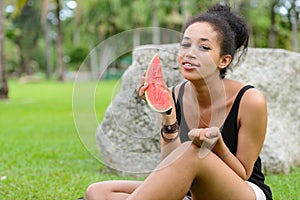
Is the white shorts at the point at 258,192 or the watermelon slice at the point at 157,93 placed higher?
the watermelon slice at the point at 157,93

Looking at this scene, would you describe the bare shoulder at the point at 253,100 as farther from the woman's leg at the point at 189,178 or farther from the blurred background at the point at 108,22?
the blurred background at the point at 108,22

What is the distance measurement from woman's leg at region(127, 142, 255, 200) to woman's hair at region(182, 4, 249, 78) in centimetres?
52

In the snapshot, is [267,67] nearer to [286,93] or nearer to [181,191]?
[286,93]

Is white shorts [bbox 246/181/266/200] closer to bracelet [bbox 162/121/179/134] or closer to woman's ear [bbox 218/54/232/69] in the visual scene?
bracelet [bbox 162/121/179/134]

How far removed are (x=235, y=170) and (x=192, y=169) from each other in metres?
0.26

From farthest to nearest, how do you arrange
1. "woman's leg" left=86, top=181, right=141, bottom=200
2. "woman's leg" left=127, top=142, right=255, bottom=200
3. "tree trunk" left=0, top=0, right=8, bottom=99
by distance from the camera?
"tree trunk" left=0, top=0, right=8, bottom=99 → "woman's leg" left=86, top=181, right=141, bottom=200 → "woman's leg" left=127, top=142, right=255, bottom=200

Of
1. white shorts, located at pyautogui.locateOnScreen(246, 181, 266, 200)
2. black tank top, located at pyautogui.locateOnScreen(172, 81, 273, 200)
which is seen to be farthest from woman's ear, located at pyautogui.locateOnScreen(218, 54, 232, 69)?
white shorts, located at pyautogui.locateOnScreen(246, 181, 266, 200)

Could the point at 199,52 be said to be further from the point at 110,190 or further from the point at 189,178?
the point at 110,190

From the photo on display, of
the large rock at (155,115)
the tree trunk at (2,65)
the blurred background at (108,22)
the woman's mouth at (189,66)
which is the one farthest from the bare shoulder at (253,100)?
the blurred background at (108,22)

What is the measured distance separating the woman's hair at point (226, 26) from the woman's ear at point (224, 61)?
18 millimetres

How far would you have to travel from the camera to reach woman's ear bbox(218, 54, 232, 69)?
8.02 feet

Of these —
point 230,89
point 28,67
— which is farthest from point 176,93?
point 28,67

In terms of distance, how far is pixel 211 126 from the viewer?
7.44 ft

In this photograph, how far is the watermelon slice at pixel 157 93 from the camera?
2270mm
